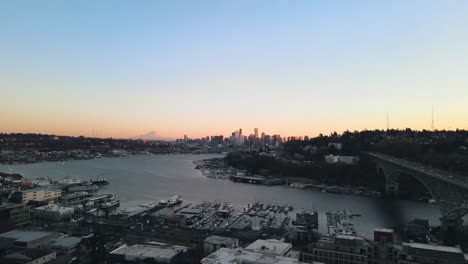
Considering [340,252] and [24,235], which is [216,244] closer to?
[340,252]

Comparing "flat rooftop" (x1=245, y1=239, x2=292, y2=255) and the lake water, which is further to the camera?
the lake water

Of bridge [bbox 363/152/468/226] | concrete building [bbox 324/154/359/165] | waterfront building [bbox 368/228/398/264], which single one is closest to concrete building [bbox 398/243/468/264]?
waterfront building [bbox 368/228/398/264]

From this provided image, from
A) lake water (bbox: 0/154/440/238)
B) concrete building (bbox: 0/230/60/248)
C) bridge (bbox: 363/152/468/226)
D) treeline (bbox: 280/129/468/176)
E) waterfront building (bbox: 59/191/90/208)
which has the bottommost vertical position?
lake water (bbox: 0/154/440/238)

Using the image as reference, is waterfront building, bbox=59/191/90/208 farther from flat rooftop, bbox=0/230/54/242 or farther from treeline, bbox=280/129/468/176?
treeline, bbox=280/129/468/176

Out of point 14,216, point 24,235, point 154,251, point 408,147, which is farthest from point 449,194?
point 408,147

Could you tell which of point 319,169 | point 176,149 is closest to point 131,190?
point 319,169

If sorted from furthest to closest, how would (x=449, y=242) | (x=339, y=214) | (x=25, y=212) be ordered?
(x=339, y=214) → (x=25, y=212) → (x=449, y=242)

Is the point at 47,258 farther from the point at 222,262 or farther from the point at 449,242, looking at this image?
the point at 449,242
